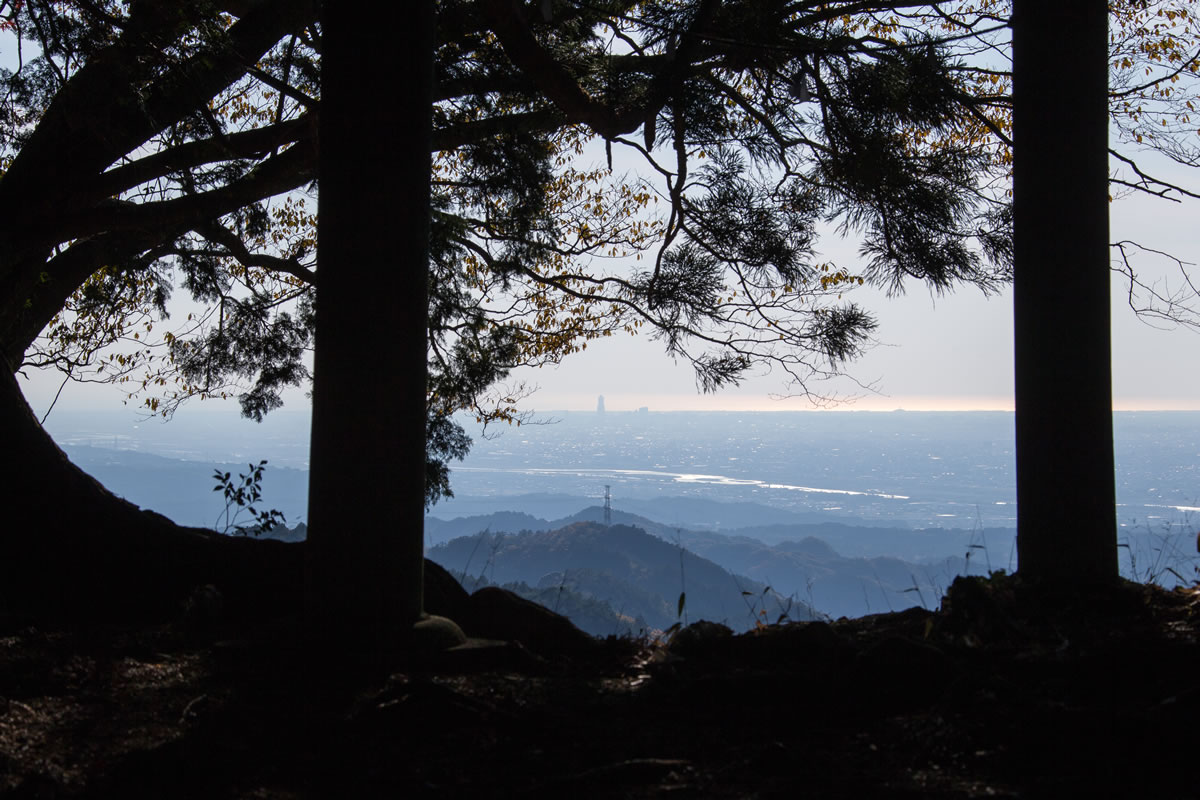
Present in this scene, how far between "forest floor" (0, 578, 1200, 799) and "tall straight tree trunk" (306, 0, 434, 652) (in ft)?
0.73

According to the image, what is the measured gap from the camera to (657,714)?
1.75 metres

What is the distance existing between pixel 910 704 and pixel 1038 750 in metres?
0.33

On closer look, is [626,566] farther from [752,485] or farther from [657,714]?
[752,485]

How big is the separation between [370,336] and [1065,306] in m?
2.05

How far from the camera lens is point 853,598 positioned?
5309 centimetres

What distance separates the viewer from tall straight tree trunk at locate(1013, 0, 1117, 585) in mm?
2434

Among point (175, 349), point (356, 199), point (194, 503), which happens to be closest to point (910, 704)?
point (356, 199)

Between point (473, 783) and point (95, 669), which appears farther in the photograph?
point (95, 669)

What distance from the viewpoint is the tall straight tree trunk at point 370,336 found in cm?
210

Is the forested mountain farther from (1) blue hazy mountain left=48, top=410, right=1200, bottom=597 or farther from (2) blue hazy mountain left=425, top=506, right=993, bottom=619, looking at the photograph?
(1) blue hazy mountain left=48, top=410, right=1200, bottom=597

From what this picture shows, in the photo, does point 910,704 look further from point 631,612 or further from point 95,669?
point 631,612

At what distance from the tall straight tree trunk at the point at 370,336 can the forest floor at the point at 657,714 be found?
0.22 meters

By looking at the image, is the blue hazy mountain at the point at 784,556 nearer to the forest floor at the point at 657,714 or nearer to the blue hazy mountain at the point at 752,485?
the blue hazy mountain at the point at 752,485

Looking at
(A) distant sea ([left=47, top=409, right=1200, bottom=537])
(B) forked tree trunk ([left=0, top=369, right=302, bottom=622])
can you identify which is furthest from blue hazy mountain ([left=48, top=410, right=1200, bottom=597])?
(B) forked tree trunk ([left=0, top=369, right=302, bottom=622])
